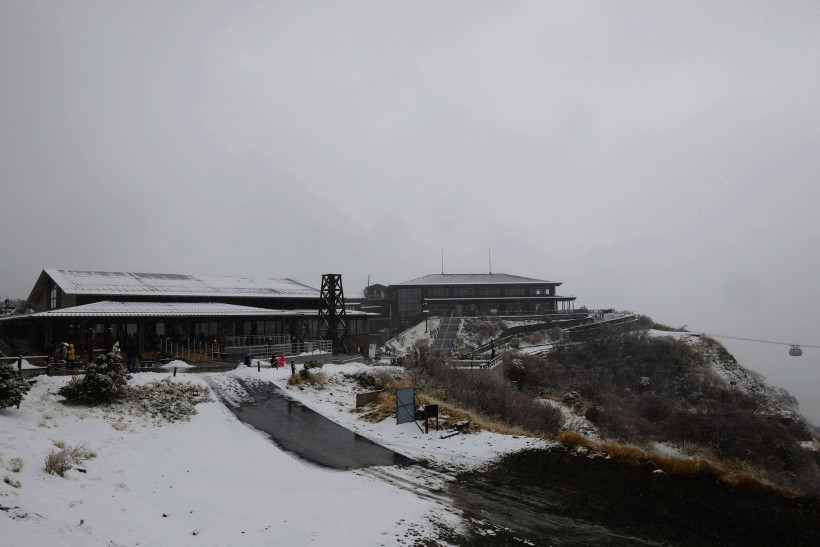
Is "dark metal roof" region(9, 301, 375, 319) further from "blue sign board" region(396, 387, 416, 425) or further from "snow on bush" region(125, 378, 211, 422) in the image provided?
"blue sign board" region(396, 387, 416, 425)

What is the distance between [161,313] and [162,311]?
0.75 meters

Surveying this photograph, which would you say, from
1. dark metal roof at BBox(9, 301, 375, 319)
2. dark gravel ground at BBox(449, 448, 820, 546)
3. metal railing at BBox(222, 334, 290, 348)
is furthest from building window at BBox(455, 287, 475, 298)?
dark gravel ground at BBox(449, 448, 820, 546)

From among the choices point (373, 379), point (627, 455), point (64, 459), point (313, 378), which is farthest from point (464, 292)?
point (64, 459)

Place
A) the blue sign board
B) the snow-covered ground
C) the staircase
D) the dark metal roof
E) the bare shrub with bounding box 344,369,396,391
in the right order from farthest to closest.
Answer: the staircase < the dark metal roof < the bare shrub with bounding box 344,369,396,391 < the blue sign board < the snow-covered ground

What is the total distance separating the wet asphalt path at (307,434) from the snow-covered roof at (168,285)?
1882 cm

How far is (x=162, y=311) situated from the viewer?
32656mm

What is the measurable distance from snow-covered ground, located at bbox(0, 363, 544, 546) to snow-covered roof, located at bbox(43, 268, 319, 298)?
20841 millimetres

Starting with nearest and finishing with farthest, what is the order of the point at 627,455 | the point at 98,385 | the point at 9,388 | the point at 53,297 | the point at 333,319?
the point at 627,455 < the point at 9,388 < the point at 98,385 < the point at 53,297 < the point at 333,319

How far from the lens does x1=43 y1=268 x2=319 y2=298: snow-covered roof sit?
119ft

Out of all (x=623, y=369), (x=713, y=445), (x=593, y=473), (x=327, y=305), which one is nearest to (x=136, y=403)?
(x=593, y=473)

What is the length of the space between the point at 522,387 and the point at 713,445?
12903 mm

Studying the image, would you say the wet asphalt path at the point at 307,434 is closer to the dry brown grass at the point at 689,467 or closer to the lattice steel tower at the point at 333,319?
the dry brown grass at the point at 689,467

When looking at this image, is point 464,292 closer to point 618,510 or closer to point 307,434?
point 307,434

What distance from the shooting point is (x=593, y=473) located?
12867 mm
